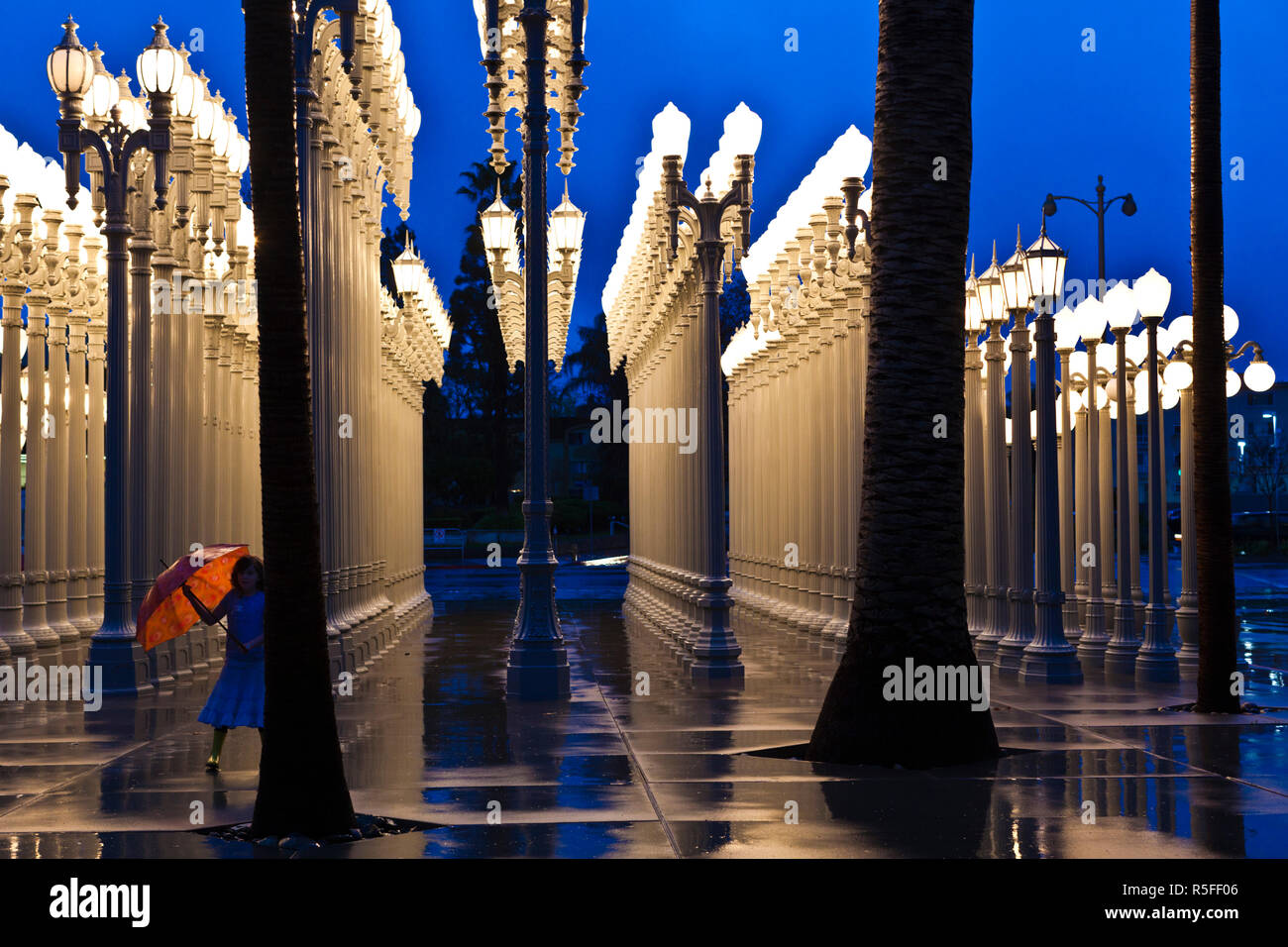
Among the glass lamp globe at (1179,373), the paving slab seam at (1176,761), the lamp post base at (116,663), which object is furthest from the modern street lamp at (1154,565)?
the lamp post base at (116,663)

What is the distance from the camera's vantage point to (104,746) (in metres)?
13.2

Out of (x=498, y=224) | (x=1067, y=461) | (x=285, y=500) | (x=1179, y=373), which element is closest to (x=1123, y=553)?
(x=1179, y=373)

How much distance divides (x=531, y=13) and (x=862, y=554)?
760 cm

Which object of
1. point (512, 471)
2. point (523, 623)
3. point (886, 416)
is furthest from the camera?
point (512, 471)

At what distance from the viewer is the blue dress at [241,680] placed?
38.5 feet

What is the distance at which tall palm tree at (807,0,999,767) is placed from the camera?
11.9 m

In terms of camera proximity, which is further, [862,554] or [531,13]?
[531,13]

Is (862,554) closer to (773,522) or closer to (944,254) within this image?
(944,254)

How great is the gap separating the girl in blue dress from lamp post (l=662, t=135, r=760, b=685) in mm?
7377

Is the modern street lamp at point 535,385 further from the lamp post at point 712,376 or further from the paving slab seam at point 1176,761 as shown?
the paving slab seam at point 1176,761
